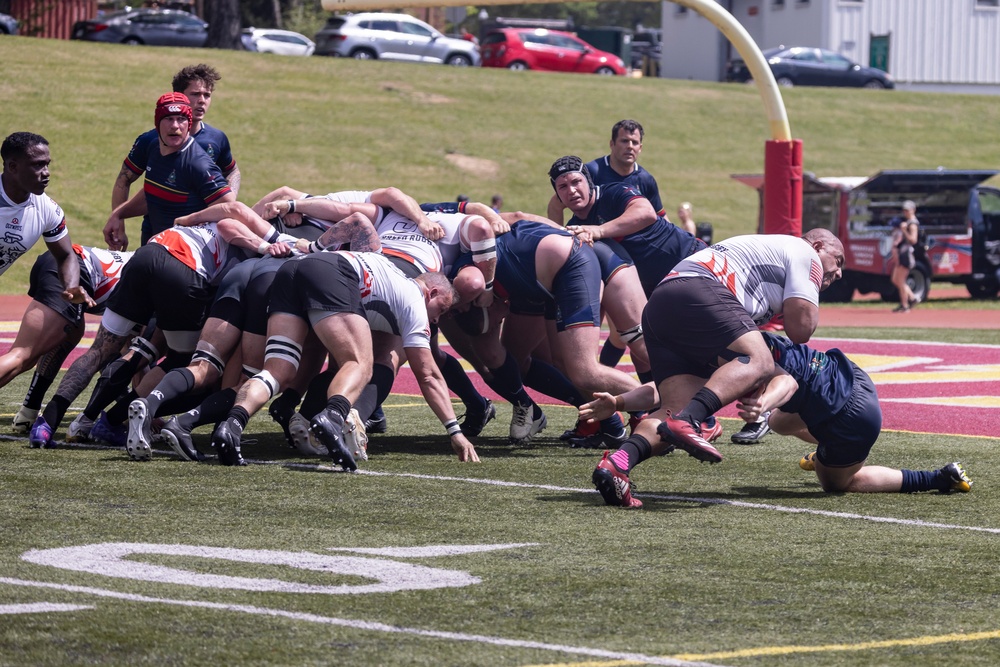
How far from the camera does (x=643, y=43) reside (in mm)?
66250

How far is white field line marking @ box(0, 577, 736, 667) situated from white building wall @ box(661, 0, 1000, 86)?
48233 mm

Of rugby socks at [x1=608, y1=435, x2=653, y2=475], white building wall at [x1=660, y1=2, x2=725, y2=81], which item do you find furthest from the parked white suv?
rugby socks at [x1=608, y1=435, x2=653, y2=475]

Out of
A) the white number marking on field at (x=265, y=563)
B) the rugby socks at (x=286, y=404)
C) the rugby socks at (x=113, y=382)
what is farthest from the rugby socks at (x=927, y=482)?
the rugby socks at (x=113, y=382)

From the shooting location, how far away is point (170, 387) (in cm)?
840

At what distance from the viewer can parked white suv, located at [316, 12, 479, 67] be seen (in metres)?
44.2

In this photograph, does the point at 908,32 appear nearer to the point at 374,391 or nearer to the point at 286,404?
the point at 286,404

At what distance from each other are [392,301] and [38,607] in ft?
12.3

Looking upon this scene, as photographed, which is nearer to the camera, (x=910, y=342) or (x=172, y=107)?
(x=172, y=107)

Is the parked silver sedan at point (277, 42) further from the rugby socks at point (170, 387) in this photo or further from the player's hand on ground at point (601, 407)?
the player's hand on ground at point (601, 407)

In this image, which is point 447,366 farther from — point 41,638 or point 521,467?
point 41,638

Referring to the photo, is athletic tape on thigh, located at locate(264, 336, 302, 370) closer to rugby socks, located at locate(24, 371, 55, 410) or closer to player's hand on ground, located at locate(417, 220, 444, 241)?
player's hand on ground, located at locate(417, 220, 444, 241)

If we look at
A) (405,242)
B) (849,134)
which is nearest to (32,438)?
(405,242)

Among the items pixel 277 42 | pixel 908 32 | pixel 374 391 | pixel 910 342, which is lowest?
pixel 910 342

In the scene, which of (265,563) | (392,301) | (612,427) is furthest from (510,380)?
(265,563)
